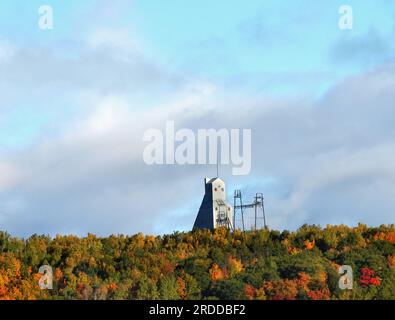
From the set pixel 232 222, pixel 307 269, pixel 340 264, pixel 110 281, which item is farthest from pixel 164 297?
pixel 232 222

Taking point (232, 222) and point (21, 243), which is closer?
point (21, 243)

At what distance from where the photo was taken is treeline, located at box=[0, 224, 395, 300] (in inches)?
3875

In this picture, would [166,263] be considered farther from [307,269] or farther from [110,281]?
[307,269]

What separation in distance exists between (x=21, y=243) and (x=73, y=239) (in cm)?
705

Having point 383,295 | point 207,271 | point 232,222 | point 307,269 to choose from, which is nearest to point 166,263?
point 207,271

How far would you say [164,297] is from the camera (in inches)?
3841

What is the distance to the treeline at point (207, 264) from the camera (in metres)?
98.4

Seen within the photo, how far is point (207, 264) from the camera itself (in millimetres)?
106375

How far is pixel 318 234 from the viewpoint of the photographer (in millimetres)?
117875
